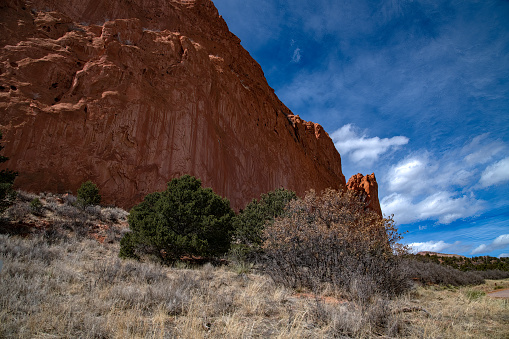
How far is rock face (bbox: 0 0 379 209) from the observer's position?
67.4 feet

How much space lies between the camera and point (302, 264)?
7.48m

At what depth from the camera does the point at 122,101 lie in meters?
23.5

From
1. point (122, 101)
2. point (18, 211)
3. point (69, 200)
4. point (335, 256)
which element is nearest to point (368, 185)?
point (122, 101)

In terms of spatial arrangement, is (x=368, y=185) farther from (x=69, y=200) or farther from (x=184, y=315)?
(x=184, y=315)

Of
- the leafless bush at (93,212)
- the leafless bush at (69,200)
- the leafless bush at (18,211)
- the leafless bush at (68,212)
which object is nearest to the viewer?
the leafless bush at (18,211)

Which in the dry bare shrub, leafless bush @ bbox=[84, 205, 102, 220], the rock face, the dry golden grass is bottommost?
the dry golden grass

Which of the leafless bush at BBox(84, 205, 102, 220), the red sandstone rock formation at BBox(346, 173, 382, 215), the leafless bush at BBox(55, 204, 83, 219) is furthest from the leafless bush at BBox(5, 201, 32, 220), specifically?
the red sandstone rock formation at BBox(346, 173, 382, 215)

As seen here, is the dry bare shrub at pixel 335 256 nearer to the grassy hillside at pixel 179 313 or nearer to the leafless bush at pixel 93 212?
the grassy hillside at pixel 179 313

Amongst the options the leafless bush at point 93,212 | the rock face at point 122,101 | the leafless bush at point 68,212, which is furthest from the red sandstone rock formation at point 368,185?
the leafless bush at point 68,212

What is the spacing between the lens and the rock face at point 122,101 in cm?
A: 2055

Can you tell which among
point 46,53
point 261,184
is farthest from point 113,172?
point 261,184

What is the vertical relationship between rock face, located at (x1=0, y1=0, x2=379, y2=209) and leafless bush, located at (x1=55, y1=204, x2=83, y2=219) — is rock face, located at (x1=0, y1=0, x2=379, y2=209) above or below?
above

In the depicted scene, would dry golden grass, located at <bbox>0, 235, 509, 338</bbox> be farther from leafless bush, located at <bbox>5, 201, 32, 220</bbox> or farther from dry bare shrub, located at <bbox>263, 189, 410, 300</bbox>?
leafless bush, located at <bbox>5, 201, 32, 220</bbox>

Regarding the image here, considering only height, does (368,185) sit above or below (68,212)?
above
